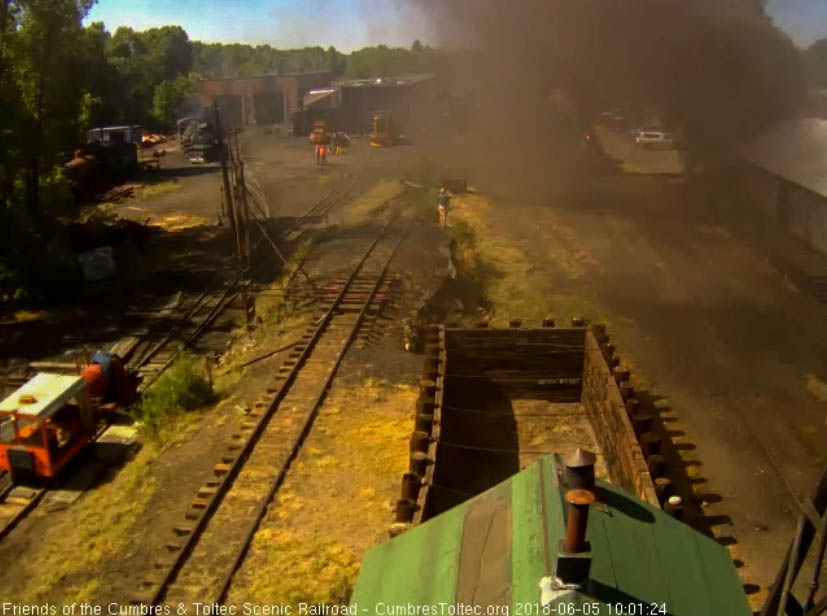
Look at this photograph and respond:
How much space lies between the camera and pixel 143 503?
937cm

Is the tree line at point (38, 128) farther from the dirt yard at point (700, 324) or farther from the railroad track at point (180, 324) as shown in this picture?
the dirt yard at point (700, 324)

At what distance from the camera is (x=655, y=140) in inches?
1501

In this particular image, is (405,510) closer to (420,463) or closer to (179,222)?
(420,463)

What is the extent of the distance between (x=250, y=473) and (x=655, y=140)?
3337cm

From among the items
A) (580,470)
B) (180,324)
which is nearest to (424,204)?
(180,324)

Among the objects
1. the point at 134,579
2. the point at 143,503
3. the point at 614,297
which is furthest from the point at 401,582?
A: the point at 614,297

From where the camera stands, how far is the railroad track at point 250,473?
7656 mm

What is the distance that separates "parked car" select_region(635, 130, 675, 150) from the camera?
37844 mm

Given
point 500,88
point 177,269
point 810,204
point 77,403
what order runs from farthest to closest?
point 500,88
point 177,269
point 810,204
point 77,403

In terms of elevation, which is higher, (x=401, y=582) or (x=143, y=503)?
(x=401, y=582)

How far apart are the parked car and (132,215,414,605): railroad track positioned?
88.4ft

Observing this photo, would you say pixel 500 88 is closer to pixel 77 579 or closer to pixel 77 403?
pixel 77 403

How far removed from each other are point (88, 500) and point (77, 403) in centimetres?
180
